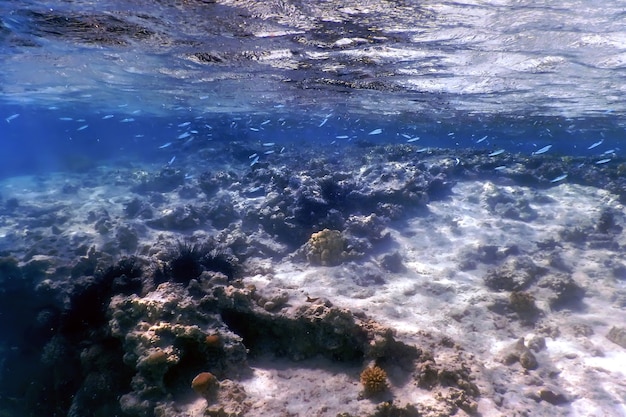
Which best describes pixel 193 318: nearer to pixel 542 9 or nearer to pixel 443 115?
pixel 542 9

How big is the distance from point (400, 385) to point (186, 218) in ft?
38.7

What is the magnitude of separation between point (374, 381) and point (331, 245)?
223 inches

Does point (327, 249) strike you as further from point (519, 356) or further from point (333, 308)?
point (519, 356)

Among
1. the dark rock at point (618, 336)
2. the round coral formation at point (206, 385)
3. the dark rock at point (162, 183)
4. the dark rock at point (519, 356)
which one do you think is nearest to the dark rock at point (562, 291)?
the dark rock at point (618, 336)

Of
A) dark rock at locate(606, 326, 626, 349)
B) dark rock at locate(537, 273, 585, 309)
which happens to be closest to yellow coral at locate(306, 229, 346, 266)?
dark rock at locate(537, 273, 585, 309)

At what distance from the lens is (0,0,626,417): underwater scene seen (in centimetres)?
591

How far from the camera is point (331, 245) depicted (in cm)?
1082

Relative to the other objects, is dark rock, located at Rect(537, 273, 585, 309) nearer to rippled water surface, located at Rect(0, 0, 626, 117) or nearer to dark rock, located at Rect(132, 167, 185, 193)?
rippled water surface, located at Rect(0, 0, 626, 117)

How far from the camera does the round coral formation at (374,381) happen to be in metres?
5.32

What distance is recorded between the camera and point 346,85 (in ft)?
70.1

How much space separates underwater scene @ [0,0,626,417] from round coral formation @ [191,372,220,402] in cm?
3

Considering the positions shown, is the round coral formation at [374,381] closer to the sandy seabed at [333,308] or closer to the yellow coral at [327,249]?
the sandy seabed at [333,308]

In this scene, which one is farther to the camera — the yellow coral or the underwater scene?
the yellow coral

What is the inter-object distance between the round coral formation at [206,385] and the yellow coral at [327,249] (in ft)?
18.3
